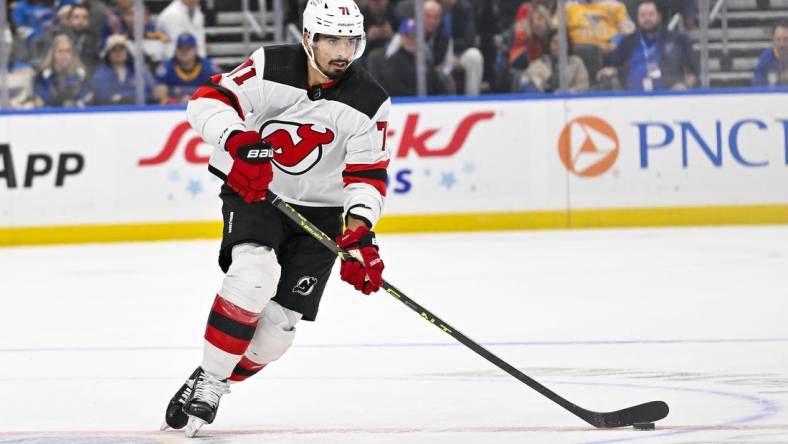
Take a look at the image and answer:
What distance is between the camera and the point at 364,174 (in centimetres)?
393

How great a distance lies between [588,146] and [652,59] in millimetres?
736

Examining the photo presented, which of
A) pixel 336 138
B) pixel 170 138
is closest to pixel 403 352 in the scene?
pixel 336 138

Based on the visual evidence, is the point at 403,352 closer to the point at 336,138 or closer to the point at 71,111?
the point at 336,138

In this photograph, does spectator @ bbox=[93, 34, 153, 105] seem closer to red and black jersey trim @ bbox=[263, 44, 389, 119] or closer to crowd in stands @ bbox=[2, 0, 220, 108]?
crowd in stands @ bbox=[2, 0, 220, 108]

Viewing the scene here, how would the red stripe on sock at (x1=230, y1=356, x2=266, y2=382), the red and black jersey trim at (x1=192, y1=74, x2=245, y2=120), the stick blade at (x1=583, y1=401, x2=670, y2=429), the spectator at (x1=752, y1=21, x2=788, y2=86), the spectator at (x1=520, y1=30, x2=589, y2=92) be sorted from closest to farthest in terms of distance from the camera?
1. the stick blade at (x1=583, y1=401, x2=670, y2=429)
2. the red and black jersey trim at (x1=192, y1=74, x2=245, y2=120)
3. the red stripe on sock at (x1=230, y1=356, x2=266, y2=382)
4. the spectator at (x1=752, y1=21, x2=788, y2=86)
5. the spectator at (x1=520, y1=30, x2=589, y2=92)

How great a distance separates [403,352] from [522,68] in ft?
17.0

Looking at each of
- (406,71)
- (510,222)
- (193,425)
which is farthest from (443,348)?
(406,71)

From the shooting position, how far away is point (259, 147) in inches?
143

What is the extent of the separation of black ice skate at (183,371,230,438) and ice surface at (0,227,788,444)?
0.05 metres

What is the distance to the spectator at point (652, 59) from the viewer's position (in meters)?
9.91

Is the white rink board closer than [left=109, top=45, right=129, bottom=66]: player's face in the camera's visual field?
Yes

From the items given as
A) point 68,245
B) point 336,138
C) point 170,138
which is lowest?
point 68,245

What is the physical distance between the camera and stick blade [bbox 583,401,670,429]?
142 inches

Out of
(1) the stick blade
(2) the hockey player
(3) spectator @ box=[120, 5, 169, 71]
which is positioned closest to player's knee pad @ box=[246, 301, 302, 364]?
(2) the hockey player
